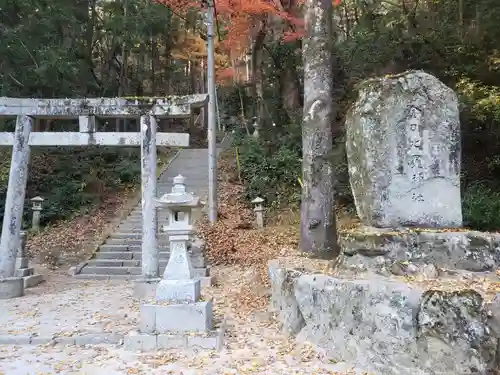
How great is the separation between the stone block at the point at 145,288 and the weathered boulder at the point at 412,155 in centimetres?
487

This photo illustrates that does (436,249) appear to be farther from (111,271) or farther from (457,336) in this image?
(111,271)

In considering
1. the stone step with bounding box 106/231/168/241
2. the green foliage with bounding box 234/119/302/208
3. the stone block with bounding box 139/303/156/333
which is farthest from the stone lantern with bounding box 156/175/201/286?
the green foliage with bounding box 234/119/302/208

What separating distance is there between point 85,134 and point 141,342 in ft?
17.5

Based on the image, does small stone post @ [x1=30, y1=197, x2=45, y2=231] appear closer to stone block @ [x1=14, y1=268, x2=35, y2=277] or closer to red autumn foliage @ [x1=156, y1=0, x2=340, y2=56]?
stone block @ [x1=14, y1=268, x2=35, y2=277]

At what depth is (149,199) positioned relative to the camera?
368 inches

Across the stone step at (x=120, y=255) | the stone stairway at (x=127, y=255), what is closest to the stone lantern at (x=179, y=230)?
the stone stairway at (x=127, y=255)

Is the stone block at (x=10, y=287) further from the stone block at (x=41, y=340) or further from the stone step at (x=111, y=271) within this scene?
the stone block at (x=41, y=340)

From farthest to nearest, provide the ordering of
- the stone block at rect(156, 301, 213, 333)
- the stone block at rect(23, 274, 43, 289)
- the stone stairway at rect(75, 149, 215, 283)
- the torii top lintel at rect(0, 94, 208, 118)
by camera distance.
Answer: the stone stairway at rect(75, 149, 215, 283)
the stone block at rect(23, 274, 43, 289)
the torii top lintel at rect(0, 94, 208, 118)
the stone block at rect(156, 301, 213, 333)

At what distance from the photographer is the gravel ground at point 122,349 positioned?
512 cm

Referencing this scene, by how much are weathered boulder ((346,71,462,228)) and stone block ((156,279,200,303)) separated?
103 inches

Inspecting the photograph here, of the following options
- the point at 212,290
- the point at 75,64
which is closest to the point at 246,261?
the point at 212,290

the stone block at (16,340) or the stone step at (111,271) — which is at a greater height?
the stone step at (111,271)

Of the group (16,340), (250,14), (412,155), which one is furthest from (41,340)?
(250,14)

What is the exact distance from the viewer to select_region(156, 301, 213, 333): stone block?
19.6 feet
